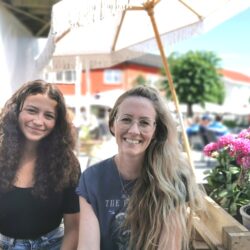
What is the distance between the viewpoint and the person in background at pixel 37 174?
6.66 feet

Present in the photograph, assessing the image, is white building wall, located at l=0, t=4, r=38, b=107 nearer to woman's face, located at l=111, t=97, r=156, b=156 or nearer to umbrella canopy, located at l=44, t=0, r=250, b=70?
umbrella canopy, located at l=44, t=0, r=250, b=70

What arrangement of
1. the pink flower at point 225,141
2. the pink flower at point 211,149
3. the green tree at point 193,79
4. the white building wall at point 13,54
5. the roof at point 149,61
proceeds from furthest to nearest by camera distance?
the roof at point 149,61, the green tree at point 193,79, the white building wall at point 13,54, the pink flower at point 211,149, the pink flower at point 225,141

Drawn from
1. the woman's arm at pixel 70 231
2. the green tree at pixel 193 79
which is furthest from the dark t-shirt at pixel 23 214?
the green tree at pixel 193 79

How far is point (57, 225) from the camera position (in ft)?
7.04

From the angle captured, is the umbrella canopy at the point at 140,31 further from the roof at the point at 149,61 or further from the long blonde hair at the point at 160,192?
the roof at the point at 149,61

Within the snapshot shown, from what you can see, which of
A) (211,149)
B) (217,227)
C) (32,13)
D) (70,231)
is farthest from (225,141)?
(32,13)

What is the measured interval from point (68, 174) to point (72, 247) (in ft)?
1.21

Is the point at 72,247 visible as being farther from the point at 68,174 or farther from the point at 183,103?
the point at 183,103

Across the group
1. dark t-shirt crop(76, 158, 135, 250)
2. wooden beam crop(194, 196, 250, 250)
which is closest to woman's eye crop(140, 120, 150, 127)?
dark t-shirt crop(76, 158, 135, 250)

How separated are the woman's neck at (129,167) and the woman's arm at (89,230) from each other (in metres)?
0.21

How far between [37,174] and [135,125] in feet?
2.11

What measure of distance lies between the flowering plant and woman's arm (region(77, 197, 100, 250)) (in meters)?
0.75

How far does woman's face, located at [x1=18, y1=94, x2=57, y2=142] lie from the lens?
6.89 feet

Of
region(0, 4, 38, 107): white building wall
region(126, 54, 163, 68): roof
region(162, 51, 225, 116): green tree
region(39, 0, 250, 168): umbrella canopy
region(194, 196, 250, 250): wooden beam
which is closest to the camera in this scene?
region(194, 196, 250, 250): wooden beam
